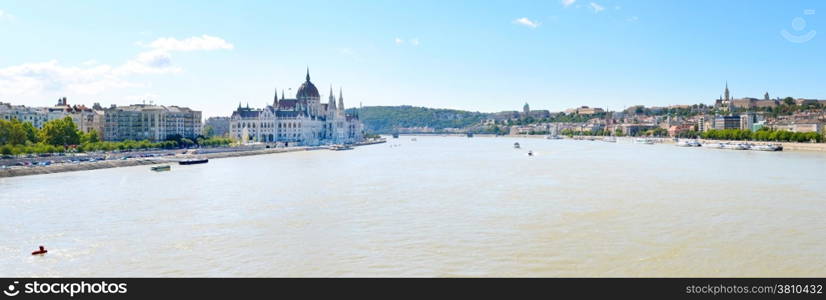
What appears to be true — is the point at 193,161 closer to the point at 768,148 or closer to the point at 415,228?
the point at 415,228

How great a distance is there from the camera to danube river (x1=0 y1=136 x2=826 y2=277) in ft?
33.1

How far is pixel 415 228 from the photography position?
13.2m

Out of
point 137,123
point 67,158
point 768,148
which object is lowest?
point 768,148

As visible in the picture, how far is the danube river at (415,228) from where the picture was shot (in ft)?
33.1

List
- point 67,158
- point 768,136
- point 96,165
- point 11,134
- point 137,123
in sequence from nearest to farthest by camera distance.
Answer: point 96,165 < point 67,158 < point 11,134 < point 137,123 < point 768,136

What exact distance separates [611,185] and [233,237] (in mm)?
13715

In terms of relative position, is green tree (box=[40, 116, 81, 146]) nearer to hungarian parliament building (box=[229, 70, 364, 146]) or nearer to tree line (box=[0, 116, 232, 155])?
tree line (box=[0, 116, 232, 155])

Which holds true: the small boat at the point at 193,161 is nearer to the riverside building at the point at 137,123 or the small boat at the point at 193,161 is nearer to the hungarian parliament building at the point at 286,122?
the riverside building at the point at 137,123

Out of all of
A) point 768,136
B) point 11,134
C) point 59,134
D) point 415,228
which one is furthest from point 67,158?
point 768,136

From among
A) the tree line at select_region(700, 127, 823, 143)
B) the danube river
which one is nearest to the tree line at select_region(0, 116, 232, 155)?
the danube river
